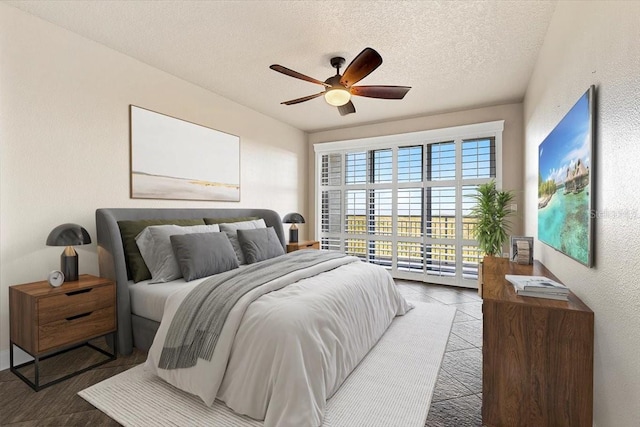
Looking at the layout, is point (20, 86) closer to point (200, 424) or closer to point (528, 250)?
point (200, 424)

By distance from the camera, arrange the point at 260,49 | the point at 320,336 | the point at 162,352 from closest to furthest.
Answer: the point at 320,336
the point at 162,352
the point at 260,49

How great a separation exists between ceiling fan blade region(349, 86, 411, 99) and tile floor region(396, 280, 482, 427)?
2335 millimetres

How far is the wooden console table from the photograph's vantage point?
1.48 metres

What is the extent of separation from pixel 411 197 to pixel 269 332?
13.0 feet

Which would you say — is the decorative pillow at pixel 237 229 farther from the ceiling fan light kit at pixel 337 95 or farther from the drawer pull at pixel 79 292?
the ceiling fan light kit at pixel 337 95

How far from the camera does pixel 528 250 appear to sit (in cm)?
278

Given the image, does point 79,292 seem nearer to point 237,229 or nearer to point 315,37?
point 237,229

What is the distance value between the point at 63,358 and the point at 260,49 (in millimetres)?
3151

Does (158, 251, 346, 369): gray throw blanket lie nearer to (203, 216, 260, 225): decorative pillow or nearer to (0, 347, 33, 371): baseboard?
(0, 347, 33, 371): baseboard

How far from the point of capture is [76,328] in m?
2.25

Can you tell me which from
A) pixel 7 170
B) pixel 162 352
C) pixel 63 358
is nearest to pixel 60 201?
pixel 7 170

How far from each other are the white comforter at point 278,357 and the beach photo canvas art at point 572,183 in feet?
4.74

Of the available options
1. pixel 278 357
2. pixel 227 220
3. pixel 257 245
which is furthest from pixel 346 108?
pixel 278 357

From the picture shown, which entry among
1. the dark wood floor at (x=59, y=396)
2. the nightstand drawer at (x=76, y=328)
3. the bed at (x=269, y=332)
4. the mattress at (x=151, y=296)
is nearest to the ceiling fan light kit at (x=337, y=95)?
the bed at (x=269, y=332)
